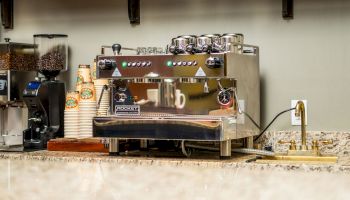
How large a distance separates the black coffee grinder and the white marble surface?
28 cm

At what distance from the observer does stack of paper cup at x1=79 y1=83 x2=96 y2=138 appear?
2.85 m

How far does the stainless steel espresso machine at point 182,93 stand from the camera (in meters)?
2.27

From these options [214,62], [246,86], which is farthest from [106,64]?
[246,86]

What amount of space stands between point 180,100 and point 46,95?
74cm

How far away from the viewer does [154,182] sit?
2.31 m

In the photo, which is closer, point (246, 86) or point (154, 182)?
point (154, 182)

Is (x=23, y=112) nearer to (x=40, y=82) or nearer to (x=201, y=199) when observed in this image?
(x=40, y=82)

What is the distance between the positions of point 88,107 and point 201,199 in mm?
851

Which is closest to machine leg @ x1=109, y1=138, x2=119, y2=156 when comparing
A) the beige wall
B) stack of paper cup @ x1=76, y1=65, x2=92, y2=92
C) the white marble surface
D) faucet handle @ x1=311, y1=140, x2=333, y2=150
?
the white marble surface

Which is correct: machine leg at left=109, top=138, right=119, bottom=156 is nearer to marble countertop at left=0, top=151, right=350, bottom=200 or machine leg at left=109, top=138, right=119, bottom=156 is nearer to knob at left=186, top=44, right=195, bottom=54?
marble countertop at left=0, top=151, right=350, bottom=200

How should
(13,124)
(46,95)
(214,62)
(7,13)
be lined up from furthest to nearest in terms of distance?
(7,13) < (13,124) < (46,95) < (214,62)

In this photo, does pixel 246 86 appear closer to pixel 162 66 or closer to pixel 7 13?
pixel 162 66

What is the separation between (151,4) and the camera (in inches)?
117

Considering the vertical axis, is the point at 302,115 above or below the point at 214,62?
below
